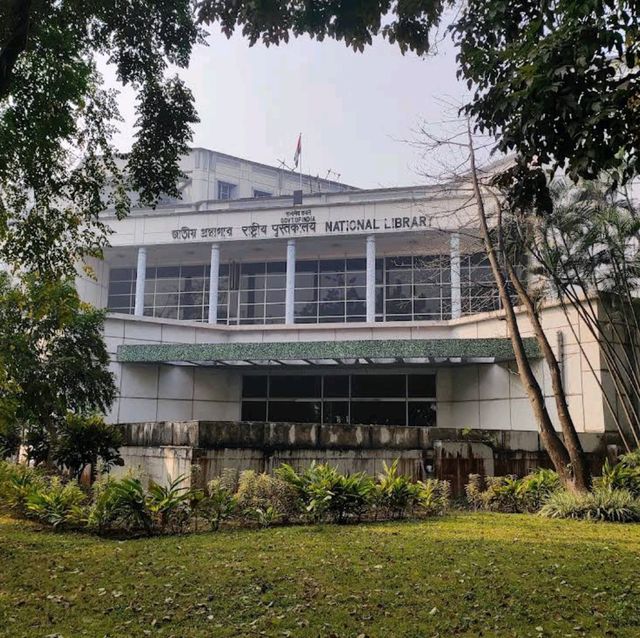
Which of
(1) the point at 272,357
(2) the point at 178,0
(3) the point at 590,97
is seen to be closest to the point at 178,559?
(3) the point at 590,97

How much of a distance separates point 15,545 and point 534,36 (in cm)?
770

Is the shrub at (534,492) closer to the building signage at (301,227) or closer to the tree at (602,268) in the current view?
the tree at (602,268)

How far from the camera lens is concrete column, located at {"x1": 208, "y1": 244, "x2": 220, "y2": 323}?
2902 cm

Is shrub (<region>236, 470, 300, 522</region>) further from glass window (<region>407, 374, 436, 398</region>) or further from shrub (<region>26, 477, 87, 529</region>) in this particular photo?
glass window (<region>407, 374, 436, 398</region>)

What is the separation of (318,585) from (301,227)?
74.8 ft

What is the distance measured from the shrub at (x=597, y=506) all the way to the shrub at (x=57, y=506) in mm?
7452

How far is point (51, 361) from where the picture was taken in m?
14.6

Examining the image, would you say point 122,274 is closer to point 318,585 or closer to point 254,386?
point 254,386

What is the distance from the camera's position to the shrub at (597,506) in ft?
36.1

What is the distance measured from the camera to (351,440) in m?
13.1

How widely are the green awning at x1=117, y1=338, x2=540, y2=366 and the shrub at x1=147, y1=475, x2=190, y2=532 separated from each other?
11.3m

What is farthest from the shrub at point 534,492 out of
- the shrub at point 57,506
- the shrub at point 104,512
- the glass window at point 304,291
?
the glass window at point 304,291

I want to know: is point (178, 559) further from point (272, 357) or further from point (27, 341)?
point (272, 357)

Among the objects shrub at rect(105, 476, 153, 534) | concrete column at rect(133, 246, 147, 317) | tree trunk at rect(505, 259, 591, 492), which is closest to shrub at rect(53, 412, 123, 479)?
shrub at rect(105, 476, 153, 534)
